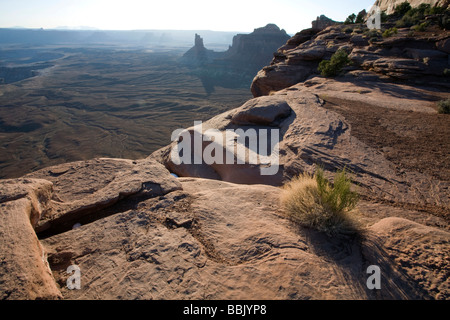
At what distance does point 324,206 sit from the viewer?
9.80ft

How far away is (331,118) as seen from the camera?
692 cm

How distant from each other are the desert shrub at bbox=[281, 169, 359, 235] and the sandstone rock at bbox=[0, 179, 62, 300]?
282 cm

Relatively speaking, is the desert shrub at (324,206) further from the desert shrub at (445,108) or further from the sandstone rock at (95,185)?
the desert shrub at (445,108)

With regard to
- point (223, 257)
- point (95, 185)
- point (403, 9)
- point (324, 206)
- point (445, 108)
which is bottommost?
point (223, 257)

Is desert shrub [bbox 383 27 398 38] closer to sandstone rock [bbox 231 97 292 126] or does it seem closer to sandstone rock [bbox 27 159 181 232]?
sandstone rock [bbox 231 97 292 126]

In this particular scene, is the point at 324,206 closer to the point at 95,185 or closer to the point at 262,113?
the point at 95,185

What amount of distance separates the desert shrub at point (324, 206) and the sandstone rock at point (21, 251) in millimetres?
2821

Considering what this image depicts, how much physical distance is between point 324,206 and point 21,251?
3411mm

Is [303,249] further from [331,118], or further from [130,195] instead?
[331,118]

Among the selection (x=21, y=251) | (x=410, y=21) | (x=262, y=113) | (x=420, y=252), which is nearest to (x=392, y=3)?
(x=410, y=21)

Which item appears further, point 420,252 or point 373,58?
point 373,58

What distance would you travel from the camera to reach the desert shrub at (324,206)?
2.84 metres
